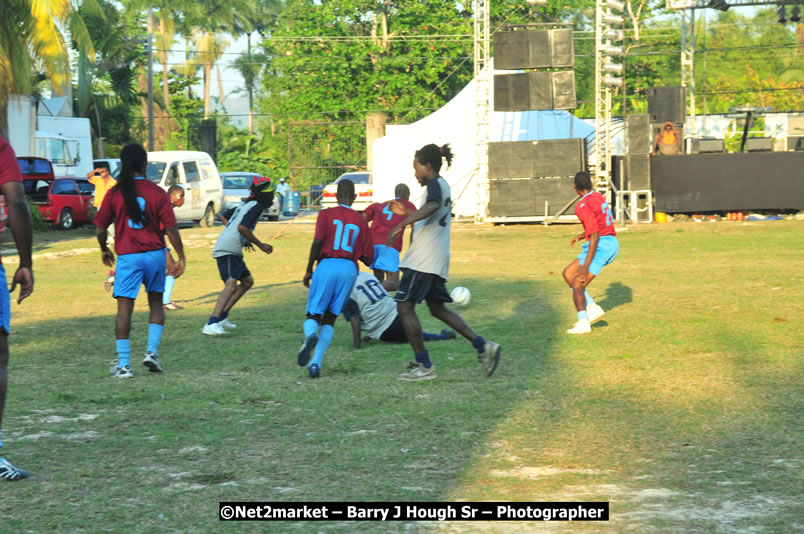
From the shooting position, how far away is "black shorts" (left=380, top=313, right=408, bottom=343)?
957 cm

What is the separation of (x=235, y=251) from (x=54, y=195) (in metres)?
18.7

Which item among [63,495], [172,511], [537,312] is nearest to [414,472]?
[172,511]

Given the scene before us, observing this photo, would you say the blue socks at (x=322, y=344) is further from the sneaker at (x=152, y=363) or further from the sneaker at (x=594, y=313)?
the sneaker at (x=594, y=313)

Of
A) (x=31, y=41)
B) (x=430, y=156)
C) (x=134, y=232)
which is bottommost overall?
(x=134, y=232)

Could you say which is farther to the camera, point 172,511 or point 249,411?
point 249,411

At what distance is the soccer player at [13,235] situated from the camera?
5.11 m

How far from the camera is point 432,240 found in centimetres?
766

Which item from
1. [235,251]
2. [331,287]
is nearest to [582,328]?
[331,287]

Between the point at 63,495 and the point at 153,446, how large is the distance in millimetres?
967

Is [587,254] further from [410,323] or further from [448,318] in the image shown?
[410,323]

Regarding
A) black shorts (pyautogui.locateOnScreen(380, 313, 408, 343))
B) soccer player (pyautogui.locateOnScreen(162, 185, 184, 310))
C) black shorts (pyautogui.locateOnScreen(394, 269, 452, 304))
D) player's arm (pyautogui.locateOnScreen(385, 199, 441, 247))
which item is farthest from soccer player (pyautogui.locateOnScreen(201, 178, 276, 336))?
player's arm (pyautogui.locateOnScreen(385, 199, 441, 247))

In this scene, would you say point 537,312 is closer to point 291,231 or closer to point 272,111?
point 291,231

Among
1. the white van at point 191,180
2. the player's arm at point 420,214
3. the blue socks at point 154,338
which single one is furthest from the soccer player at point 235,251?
the white van at point 191,180

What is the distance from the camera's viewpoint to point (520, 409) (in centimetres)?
670
